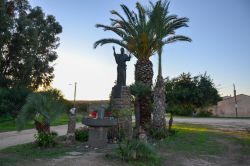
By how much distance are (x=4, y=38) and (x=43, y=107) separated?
17059 millimetres

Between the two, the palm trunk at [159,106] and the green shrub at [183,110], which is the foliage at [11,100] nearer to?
the palm trunk at [159,106]

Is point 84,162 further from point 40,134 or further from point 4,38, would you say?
point 4,38

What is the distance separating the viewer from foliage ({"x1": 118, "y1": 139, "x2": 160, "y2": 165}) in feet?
31.5

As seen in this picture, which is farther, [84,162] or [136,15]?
[136,15]

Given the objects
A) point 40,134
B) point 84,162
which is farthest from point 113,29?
point 84,162

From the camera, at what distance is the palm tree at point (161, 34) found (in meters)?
16.9

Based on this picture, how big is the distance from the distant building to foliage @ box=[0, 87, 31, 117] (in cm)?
4067

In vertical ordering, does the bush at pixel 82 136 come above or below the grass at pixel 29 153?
above

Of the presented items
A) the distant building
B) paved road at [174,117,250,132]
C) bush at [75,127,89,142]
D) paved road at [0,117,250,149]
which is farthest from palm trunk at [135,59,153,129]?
the distant building

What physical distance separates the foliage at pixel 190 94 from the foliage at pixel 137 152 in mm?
37514

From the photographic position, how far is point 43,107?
12477 mm

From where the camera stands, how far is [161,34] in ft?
60.5

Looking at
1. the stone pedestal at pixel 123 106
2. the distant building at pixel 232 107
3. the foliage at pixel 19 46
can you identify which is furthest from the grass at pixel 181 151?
the distant building at pixel 232 107

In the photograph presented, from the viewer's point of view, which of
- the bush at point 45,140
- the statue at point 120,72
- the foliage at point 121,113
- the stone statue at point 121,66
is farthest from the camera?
the stone statue at point 121,66
